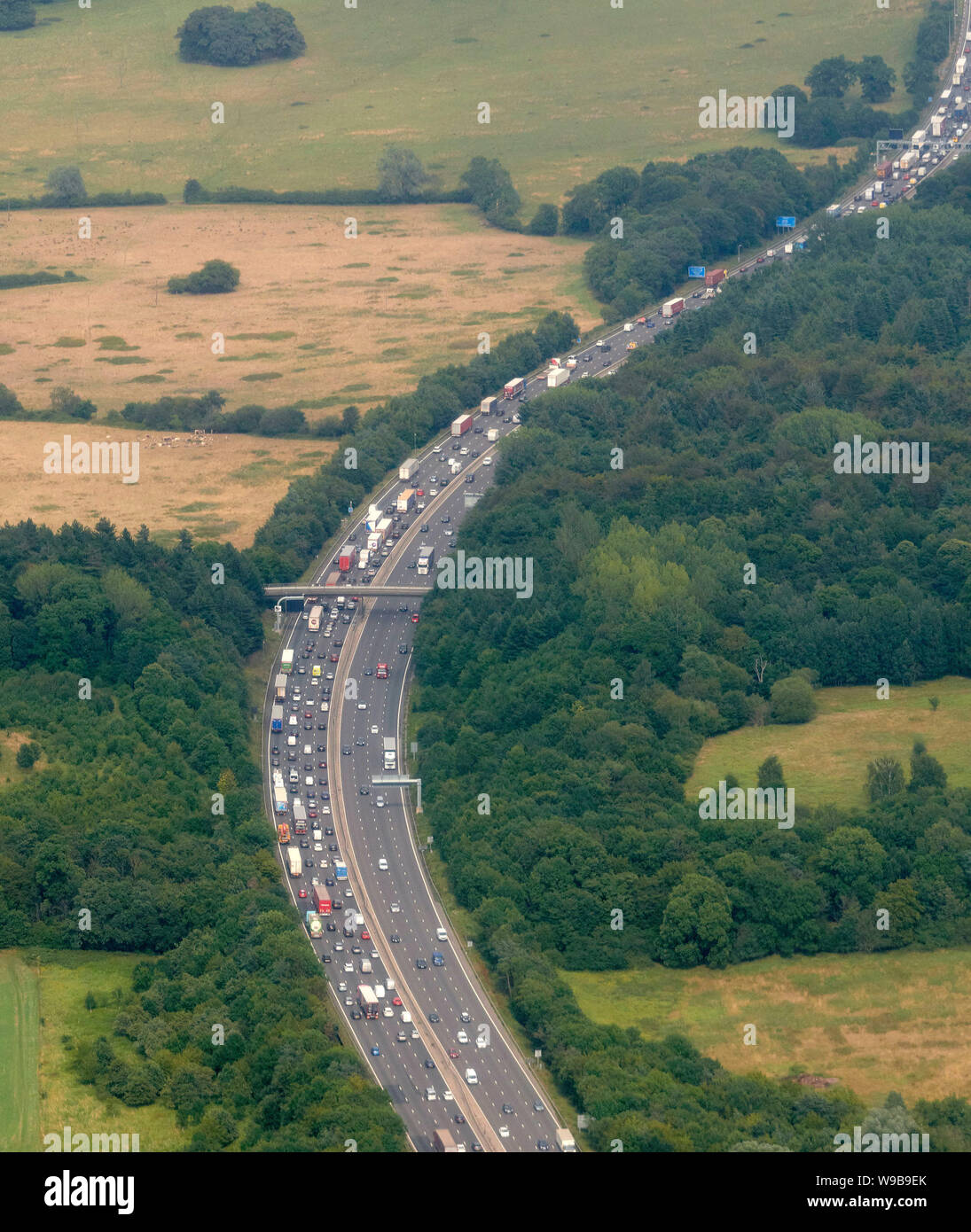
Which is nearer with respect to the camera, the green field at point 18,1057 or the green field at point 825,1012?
the green field at point 18,1057

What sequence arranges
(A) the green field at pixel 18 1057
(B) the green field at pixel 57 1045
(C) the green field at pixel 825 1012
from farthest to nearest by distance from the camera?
(C) the green field at pixel 825 1012 < (B) the green field at pixel 57 1045 < (A) the green field at pixel 18 1057

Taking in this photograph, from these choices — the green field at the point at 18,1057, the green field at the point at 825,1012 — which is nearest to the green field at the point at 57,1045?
the green field at the point at 18,1057

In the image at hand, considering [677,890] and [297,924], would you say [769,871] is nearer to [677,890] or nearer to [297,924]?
[677,890]

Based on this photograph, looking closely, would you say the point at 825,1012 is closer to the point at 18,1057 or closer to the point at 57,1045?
the point at 57,1045

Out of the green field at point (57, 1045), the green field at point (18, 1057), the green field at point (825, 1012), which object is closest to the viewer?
the green field at point (18, 1057)

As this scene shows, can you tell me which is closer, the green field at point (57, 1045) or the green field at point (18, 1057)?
the green field at point (18, 1057)

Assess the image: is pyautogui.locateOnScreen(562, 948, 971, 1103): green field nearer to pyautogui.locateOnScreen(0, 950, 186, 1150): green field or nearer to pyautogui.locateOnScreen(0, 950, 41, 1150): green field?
pyautogui.locateOnScreen(0, 950, 186, 1150): green field

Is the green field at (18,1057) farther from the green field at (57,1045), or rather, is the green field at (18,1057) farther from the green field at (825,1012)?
the green field at (825,1012)

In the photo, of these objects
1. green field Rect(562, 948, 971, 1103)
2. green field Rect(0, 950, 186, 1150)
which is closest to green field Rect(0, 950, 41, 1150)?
green field Rect(0, 950, 186, 1150)
